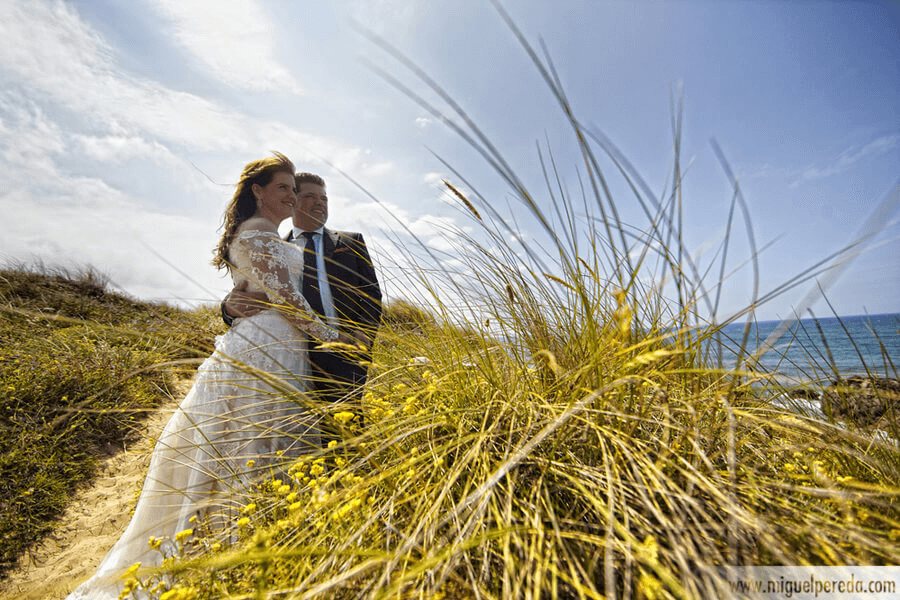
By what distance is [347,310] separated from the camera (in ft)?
8.24

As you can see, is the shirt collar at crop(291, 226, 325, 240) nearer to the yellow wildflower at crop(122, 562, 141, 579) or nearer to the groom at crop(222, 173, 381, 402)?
the groom at crop(222, 173, 381, 402)

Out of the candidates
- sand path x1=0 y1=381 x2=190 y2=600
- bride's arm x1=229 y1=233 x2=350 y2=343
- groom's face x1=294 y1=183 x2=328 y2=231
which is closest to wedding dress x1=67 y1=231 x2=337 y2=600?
bride's arm x1=229 y1=233 x2=350 y2=343

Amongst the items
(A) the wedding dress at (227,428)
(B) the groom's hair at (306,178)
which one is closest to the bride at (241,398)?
(A) the wedding dress at (227,428)

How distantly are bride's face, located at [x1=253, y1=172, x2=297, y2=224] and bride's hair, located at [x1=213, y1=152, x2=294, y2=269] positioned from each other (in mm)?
52

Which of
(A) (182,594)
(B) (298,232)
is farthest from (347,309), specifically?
(A) (182,594)

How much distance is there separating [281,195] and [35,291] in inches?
339

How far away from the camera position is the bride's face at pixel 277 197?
8.65 ft

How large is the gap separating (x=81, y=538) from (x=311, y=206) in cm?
278

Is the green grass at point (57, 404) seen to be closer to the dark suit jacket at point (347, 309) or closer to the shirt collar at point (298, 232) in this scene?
the dark suit jacket at point (347, 309)

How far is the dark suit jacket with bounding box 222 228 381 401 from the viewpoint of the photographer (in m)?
1.92

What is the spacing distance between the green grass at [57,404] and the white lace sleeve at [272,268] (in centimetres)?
40

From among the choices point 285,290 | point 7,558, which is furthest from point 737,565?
point 7,558

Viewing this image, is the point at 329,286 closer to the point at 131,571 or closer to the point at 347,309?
the point at 347,309

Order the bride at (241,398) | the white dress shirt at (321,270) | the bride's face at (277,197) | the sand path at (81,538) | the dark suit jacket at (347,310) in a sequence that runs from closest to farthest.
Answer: the bride at (241,398), the dark suit jacket at (347,310), the sand path at (81,538), the white dress shirt at (321,270), the bride's face at (277,197)
